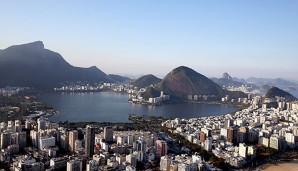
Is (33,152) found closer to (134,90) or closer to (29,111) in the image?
(29,111)

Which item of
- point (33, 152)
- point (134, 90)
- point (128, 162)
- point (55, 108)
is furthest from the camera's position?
point (134, 90)

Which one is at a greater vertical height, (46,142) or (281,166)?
(46,142)

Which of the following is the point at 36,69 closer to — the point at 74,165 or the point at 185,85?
the point at 185,85

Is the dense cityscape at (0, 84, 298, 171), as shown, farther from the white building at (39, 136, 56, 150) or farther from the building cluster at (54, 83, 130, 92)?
the building cluster at (54, 83, 130, 92)

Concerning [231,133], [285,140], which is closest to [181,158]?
[231,133]

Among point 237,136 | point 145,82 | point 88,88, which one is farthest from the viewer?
point 145,82

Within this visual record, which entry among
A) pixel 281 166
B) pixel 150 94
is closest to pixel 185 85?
pixel 150 94
